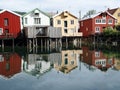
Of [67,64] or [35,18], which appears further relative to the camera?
[35,18]

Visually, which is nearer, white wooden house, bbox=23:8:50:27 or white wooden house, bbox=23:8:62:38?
white wooden house, bbox=23:8:62:38

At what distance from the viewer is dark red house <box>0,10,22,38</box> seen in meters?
58.2

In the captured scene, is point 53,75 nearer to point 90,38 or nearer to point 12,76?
point 12,76

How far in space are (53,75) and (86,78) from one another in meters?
2.78

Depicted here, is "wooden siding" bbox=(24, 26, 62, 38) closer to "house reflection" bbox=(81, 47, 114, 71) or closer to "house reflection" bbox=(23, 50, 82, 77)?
"house reflection" bbox=(81, 47, 114, 71)

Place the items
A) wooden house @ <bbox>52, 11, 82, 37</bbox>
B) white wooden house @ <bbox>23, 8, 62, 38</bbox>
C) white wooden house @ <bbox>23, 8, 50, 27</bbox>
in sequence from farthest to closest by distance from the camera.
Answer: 1. wooden house @ <bbox>52, 11, 82, 37</bbox>
2. white wooden house @ <bbox>23, 8, 50, 27</bbox>
3. white wooden house @ <bbox>23, 8, 62, 38</bbox>

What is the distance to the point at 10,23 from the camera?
5881 centimetres

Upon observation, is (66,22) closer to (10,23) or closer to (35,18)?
(35,18)

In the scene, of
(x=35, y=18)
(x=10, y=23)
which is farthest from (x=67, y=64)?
(x=35, y=18)

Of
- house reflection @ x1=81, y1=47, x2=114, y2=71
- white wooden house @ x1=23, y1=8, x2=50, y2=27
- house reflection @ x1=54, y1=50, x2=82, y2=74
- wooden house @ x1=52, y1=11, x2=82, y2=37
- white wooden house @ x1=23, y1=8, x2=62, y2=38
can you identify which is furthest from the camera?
wooden house @ x1=52, y1=11, x2=82, y2=37

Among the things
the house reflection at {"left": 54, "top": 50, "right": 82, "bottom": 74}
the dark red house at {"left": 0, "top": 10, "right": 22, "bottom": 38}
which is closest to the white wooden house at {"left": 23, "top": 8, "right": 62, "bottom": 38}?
the dark red house at {"left": 0, "top": 10, "right": 22, "bottom": 38}

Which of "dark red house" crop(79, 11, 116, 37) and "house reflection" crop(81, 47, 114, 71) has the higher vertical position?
"dark red house" crop(79, 11, 116, 37)

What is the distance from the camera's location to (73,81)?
1955 cm

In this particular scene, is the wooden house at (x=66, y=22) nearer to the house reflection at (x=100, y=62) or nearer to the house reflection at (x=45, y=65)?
the house reflection at (x=100, y=62)
